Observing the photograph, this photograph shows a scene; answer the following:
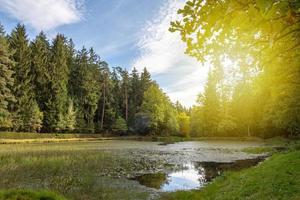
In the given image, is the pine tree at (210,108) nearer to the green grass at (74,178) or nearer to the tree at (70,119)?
the tree at (70,119)

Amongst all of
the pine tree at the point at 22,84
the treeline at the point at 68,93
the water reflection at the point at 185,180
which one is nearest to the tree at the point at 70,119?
the treeline at the point at 68,93

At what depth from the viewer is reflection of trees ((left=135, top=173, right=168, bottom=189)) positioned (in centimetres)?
1359

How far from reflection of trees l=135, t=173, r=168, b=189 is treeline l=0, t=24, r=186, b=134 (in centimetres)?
3549

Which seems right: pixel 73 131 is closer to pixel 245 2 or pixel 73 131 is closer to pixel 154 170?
pixel 154 170

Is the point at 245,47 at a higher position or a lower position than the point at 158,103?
lower

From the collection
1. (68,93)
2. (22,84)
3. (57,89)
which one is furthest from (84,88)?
(22,84)

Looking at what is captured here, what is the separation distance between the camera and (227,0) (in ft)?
9.27

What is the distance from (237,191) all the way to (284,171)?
216 cm

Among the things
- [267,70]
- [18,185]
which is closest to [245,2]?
[267,70]

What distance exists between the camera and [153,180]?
14656 millimetres

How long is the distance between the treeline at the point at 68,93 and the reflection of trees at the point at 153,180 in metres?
35.5

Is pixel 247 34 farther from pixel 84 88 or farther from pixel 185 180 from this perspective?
pixel 84 88

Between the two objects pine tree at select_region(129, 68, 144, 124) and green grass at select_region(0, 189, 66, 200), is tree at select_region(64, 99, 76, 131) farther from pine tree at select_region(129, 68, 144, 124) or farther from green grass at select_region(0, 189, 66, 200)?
green grass at select_region(0, 189, 66, 200)

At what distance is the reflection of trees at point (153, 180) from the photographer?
44.6 feet
